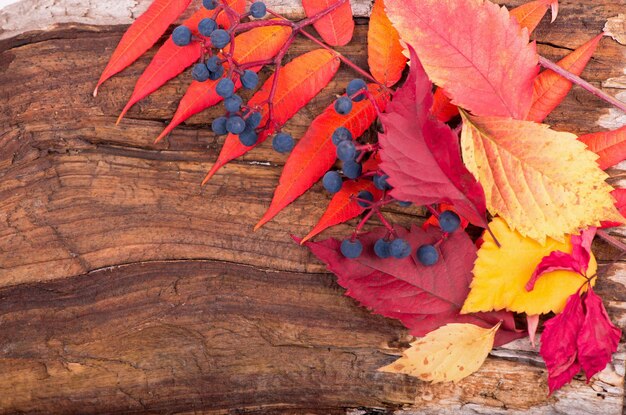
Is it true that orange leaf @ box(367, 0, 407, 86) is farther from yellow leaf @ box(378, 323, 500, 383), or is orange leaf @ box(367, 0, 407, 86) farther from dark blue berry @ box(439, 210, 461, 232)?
yellow leaf @ box(378, 323, 500, 383)

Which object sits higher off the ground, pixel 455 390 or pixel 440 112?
pixel 440 112

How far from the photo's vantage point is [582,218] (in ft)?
2.65

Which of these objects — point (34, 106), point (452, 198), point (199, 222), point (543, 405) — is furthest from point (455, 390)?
point (34, 106)

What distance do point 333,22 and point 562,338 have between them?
514 millimetres

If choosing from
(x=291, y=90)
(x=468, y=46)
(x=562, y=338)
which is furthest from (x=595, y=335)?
(x=291, y=90)

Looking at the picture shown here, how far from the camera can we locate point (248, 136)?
2.83 feet

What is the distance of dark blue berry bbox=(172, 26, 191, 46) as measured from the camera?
0.85 m

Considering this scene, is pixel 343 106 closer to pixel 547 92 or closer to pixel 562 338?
pixel 547 92

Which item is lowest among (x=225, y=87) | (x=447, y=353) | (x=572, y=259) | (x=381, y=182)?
(x=447, y=353)

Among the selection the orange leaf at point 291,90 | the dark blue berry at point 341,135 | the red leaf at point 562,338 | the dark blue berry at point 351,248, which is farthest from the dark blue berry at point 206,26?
the red leaf at point 562,338

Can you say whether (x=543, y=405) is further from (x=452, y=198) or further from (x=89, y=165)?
(x=89, y=165)

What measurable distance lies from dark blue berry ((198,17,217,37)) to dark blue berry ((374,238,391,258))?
1.11ft

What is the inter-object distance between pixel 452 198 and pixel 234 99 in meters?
0.29

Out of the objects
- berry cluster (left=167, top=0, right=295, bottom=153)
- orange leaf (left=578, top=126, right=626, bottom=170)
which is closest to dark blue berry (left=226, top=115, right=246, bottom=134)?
berry cluster (left=167, top=0, right=295, bottom=153)
